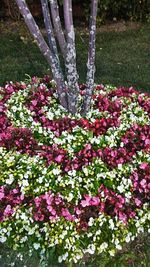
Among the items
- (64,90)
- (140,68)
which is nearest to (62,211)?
(64,90)

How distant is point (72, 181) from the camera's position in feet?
12.5

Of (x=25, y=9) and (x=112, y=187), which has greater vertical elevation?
(x=25, y=9)

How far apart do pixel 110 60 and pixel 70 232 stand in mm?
6789

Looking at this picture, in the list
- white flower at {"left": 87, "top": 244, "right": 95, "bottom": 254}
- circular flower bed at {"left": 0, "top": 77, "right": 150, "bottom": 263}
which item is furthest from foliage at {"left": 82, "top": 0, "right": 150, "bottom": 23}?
white flower at {"left": 87, "top": 244, "right": 95, "bottom": 254}

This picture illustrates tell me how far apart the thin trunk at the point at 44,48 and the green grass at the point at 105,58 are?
11.2ft

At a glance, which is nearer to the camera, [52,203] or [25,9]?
[52,203]

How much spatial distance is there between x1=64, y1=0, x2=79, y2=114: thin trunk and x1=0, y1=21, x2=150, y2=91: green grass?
3.49 m

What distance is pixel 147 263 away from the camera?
379cm

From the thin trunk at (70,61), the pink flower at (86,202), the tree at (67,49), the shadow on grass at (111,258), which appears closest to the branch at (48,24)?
the tree at (67,49)

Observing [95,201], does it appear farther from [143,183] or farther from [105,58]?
[105,58]

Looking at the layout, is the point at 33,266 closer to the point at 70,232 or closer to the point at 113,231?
the point at 70,232

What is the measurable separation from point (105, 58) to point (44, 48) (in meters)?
5.56

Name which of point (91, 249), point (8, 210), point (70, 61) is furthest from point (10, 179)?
Answer: point (70, 61)

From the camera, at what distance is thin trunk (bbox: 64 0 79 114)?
14.8 feet
